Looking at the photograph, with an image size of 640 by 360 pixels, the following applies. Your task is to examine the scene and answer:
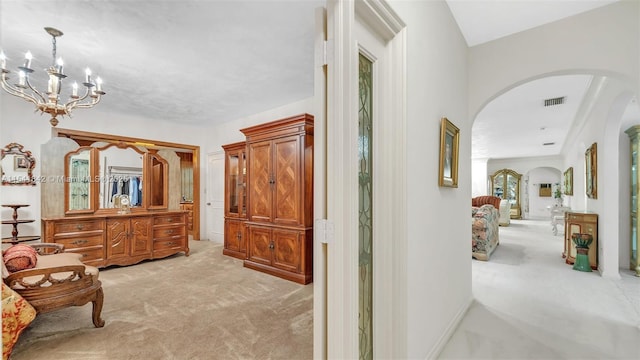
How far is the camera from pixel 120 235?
4.55 meters

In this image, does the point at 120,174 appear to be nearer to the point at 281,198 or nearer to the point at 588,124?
the point at 281,198

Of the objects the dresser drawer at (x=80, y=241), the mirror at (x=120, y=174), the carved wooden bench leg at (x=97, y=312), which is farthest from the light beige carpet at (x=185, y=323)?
the mirror at (x=120, y=174)

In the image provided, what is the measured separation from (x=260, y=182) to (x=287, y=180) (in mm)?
561

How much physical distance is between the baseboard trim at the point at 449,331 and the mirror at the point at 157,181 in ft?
15.2

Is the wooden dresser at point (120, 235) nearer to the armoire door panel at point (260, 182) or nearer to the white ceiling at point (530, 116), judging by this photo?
the armoire door panel at point (260, 182)

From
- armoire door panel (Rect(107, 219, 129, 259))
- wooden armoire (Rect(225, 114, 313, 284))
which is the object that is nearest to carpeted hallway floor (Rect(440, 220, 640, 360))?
wooden armoire (Rect(225, 114, 313, 284))

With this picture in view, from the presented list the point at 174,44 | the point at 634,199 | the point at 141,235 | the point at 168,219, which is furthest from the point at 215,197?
the point at 634,199

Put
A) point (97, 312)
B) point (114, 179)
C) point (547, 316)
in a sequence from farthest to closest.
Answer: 1. point (114, 179)
2. point (547, 316)
3. point (97, 312)

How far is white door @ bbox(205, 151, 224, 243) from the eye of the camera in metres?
6.27

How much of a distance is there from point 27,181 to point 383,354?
5.21m

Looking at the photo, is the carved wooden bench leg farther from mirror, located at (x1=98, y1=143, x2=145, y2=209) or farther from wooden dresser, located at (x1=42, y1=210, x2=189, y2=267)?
mirror, located at (x1=98, y1=143, x2=145, y2=209)

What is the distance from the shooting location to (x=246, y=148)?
466 cm

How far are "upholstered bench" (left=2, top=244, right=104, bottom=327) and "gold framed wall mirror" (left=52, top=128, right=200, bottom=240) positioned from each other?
2.41m

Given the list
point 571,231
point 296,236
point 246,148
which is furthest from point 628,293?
point 246,148
